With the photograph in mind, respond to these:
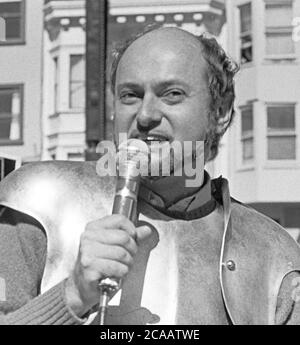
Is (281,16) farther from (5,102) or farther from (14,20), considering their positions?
(5,102)

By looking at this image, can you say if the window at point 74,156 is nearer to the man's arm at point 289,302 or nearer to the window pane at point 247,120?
the window pane at point 247,120

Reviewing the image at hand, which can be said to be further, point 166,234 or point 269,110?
point 269,110

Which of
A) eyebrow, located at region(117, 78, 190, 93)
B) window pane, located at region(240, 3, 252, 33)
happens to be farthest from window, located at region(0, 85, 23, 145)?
eyebrow, located at region(117, 78, 190, 93)

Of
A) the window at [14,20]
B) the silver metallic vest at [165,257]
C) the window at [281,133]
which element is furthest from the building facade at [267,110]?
the silver metallic vest at [165,257]

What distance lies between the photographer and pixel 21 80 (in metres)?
7.98

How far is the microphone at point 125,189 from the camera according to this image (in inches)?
32.5

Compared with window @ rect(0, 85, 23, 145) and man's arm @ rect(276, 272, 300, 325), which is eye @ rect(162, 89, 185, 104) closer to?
man's arm @ rect(276, 272, 300, 325)

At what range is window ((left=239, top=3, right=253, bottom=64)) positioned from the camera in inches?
321

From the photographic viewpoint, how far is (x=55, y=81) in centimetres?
868

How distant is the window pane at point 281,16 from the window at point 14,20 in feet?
6.96

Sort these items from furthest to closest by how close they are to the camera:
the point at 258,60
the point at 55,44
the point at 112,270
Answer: the point at 55,44, the point at 258,60, the point at 112,270

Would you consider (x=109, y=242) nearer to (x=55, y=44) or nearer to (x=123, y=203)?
(x=123, y=203)

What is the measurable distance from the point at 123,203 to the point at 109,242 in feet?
0.15

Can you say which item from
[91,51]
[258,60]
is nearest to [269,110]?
[258,60]
